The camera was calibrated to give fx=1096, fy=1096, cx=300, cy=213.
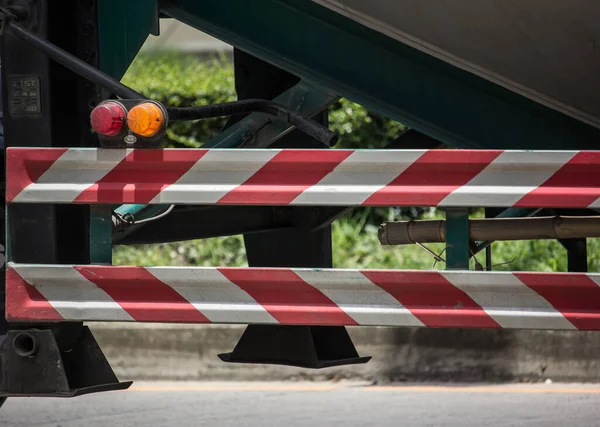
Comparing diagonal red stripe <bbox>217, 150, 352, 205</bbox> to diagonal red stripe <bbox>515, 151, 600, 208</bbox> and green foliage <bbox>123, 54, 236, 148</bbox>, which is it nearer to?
diagonal red stripe <bbox>515, 151, 600, 208</bbox>

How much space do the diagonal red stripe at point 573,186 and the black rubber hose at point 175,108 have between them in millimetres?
788

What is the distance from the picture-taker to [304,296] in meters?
2.88

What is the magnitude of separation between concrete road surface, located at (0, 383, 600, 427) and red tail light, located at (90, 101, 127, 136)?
8.23 feet

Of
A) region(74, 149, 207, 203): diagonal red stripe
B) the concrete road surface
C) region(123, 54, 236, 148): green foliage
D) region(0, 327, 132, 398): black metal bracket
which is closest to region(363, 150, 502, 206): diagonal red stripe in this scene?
region(74, 149, 207, 203): diagonal red stripe

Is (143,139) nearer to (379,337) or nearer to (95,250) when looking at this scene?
(95,250)

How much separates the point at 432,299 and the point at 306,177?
45 centimetres

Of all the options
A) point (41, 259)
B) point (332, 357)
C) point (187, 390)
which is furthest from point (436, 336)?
point (41, 259)

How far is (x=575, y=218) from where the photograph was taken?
3.25 m

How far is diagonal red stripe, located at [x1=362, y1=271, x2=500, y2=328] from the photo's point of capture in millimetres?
2811

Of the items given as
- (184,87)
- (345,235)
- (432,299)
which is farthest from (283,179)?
(184,87)

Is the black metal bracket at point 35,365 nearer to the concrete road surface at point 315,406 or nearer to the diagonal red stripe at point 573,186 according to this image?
the diagonal red stripe at point 573,186

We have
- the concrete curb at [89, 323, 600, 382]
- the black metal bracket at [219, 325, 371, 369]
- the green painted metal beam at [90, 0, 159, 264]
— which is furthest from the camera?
the concrete curb at [89, 323, 600, 382]

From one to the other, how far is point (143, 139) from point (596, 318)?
1273 millimetres

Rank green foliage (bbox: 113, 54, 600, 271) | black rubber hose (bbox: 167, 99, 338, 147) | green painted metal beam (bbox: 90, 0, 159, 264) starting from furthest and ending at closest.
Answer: green foliage (bbox: 113, 54, 600, 271) < green painted metal beam (bbox: 90, 0, 159, 264) < black rubber hose (bbox: 167, 99, 338, 147)
